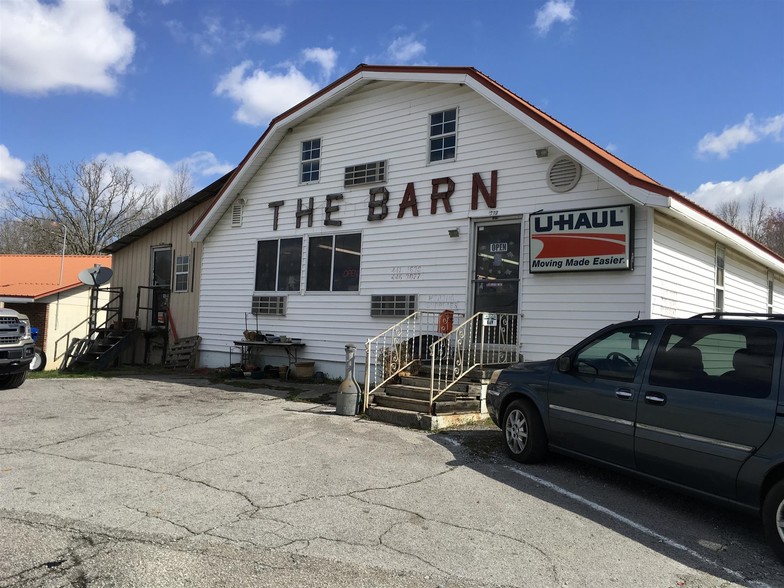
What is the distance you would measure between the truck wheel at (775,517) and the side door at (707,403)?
259 millimetres

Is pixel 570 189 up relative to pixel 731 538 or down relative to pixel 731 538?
up

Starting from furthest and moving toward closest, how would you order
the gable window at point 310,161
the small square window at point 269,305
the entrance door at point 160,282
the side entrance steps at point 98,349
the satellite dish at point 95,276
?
the entrance door at point 160,282 → the satellite dish at point 95,276 → the side entrance steps at point 98,349 → the small square window at point 269,305 → the gable window at point 310,161

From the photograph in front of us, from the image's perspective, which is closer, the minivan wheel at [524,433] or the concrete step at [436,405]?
the minivan wheel at [524,433]

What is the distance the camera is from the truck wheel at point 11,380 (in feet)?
35.6

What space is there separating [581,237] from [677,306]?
205 centimetres

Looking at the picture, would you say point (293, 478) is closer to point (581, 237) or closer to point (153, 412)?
point (153, 412)

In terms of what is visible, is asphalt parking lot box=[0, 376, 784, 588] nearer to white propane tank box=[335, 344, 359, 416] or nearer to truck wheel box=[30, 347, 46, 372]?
white propane tank box=[335, 344, 359, 416]

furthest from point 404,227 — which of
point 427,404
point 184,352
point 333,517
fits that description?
point 333,517

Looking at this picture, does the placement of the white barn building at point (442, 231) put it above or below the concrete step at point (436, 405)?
above

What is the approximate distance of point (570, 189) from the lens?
9.43 meters

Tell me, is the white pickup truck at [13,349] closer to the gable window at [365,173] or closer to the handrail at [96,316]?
the handrail at [96,316]

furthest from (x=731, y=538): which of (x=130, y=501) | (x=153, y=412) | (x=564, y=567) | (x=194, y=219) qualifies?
(x=194, y=219)

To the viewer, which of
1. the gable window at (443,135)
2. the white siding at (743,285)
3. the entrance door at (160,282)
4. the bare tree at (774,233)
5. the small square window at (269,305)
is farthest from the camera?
the bare tree at (774,233)

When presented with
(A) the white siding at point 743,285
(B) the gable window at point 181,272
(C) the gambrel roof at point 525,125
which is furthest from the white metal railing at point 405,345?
(B) the gable window at point 181,272
